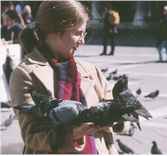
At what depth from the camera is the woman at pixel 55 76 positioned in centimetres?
231

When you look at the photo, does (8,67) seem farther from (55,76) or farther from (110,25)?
(110,25)

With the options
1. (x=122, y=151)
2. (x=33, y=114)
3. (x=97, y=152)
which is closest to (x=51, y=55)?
(x=33, y=114)

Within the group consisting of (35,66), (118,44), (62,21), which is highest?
(62,21)

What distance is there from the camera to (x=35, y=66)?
7.82 feet

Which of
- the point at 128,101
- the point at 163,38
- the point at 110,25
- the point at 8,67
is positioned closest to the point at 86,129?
the point at 128,101

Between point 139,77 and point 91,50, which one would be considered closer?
point 139,77

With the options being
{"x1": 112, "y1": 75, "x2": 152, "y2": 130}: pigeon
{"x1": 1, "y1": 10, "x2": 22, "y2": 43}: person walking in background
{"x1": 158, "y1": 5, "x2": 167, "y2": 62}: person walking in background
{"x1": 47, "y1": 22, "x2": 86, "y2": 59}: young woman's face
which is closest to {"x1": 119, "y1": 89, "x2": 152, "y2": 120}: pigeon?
{"x1": 112, "y1": 75, "x2": 152, "y2": 130}: pigeon

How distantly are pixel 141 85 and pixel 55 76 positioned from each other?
36.2ft

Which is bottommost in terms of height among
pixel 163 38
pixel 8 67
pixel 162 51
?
pixel 162 51

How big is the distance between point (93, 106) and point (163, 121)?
707 cm

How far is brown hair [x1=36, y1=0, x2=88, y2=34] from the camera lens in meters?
2.33

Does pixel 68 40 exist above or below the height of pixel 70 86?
above

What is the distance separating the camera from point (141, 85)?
13.3 metres

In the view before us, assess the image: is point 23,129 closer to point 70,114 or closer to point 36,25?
point 70,114
